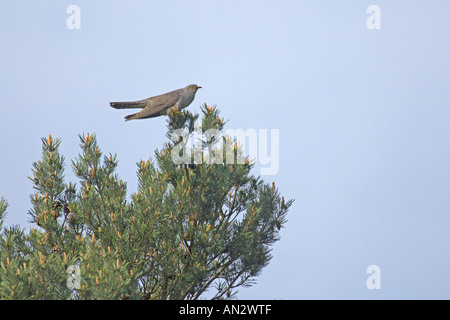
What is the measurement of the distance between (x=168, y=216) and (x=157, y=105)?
2757 millimetres

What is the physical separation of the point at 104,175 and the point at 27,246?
168 cm

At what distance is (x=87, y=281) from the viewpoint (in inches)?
308

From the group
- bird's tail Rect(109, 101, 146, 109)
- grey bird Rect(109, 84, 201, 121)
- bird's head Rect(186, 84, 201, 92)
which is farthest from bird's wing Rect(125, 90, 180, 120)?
bird's head Rect(186, 84, 201, 92)

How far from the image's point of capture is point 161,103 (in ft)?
35.9

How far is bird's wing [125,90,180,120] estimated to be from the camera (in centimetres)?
1084

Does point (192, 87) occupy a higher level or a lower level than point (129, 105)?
higher

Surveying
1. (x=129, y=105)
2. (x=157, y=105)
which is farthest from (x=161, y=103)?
(x=129, y=105)

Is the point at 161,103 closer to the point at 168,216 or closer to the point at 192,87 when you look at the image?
the point at 192,87

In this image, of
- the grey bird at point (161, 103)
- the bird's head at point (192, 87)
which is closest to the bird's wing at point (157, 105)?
the grey bird at point (161, 103)

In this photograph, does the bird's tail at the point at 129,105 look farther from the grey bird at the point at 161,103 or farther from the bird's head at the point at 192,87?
the bird's head at the point at 192,87
